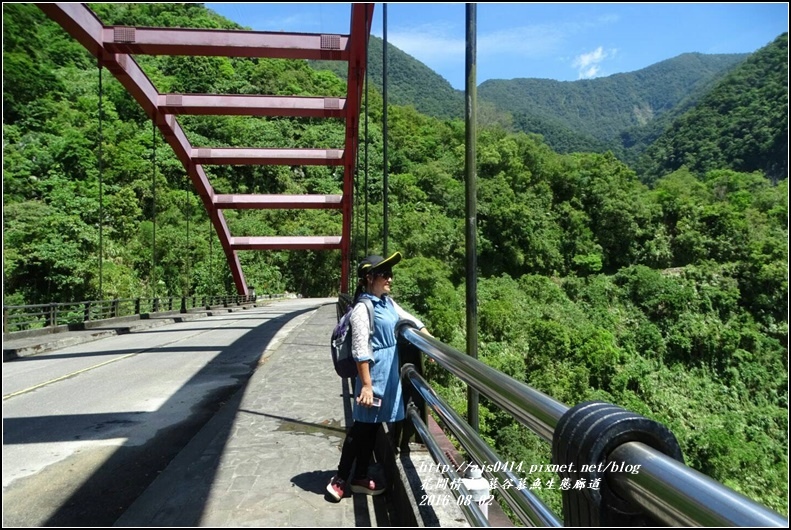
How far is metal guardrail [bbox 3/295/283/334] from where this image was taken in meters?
14.6

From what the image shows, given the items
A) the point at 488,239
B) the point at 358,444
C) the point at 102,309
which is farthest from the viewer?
the point at 488,239

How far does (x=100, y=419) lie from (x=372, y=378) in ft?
12.3

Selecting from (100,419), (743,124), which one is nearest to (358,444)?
(100,419)

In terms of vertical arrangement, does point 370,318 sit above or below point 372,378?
above

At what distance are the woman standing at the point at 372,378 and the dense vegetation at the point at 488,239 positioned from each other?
34.8 ft

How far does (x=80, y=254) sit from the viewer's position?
80.0 ft

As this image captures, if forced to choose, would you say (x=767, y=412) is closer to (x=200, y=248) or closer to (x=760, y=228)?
(x=760, y=228)

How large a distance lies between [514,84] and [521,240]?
110m

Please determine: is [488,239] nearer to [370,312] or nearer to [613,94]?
[370,312]

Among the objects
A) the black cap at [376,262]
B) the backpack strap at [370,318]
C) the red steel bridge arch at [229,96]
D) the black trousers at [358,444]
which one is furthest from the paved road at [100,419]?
the red steel bridge arch at [229,96]

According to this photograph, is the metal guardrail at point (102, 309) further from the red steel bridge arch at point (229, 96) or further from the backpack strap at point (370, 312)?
the backpack strap at point (370, 312)

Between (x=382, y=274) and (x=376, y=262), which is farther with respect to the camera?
(x=376, y=262)

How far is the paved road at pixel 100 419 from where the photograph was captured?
10.5 feet

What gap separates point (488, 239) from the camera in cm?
4903
